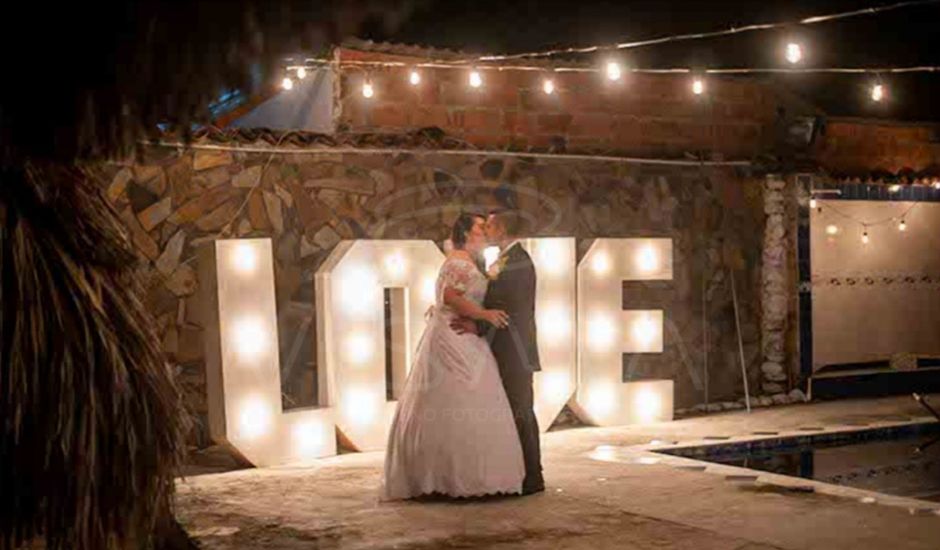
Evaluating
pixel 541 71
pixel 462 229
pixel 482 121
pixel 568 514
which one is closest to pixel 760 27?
pixel 541 71

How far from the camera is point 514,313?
768cm

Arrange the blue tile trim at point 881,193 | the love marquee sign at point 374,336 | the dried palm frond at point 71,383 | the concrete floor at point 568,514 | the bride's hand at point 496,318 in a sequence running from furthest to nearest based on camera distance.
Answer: the blue tile trim at point 881,193 → the love marquee sign at point 374,336 → the bride's hand at point 496,318 → the concrete floor at point 568,514 → the dried palm frond at point 71,383

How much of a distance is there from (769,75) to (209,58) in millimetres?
11280

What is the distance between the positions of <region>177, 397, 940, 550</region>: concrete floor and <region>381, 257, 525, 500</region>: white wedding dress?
17cm

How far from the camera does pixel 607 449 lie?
9.45 metres

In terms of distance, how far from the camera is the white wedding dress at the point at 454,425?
7387 millimetres

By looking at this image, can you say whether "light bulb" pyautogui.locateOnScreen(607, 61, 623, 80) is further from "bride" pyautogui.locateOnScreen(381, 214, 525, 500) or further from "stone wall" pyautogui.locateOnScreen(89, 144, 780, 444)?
"bride" pyautogui.locateOnScreen(381, 214, 525, 500)

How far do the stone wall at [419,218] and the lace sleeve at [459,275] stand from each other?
222 cm

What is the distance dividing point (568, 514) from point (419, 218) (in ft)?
13.4

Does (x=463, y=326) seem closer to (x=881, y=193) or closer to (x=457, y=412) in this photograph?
(x=457, y=412)

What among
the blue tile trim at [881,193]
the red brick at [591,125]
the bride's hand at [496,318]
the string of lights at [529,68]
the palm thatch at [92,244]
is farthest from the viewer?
the blue tile trim at [881,193]

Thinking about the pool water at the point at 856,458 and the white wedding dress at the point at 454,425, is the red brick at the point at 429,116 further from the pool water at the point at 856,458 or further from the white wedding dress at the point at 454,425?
the pool water at the point at 856,458

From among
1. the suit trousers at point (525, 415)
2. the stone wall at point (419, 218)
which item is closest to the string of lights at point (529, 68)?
the stone wall at point (419, 218)

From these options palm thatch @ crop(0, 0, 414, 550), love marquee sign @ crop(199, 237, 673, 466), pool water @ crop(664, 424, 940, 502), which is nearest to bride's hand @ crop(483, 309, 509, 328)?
love marquee sign @ crop(199, 237, 673, 466)
